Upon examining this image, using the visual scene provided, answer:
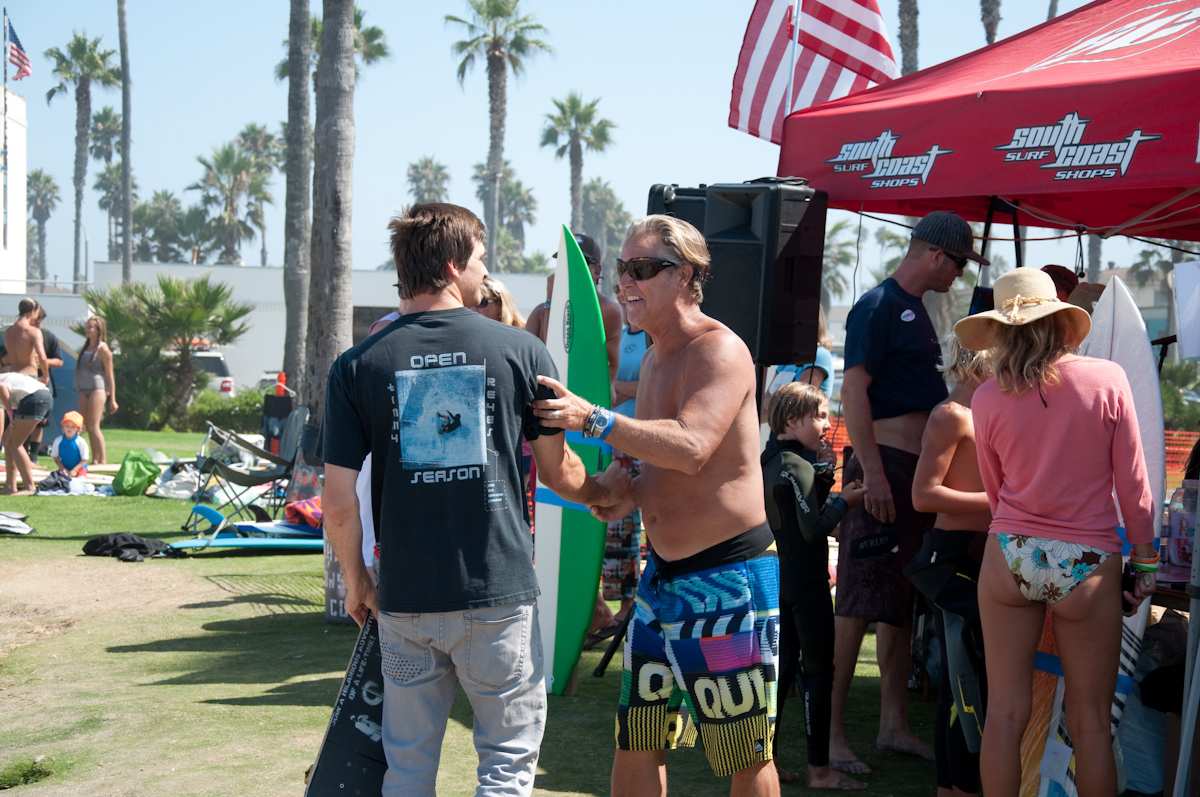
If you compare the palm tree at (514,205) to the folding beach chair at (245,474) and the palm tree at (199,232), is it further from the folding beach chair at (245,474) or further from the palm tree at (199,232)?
the folding beach chair at (245,474)

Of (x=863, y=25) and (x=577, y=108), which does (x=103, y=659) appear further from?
(x=577, y=108)

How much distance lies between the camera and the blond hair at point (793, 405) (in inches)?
177

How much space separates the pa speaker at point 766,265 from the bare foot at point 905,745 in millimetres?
1502

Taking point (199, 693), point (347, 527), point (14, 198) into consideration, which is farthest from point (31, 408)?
point (14, 198)

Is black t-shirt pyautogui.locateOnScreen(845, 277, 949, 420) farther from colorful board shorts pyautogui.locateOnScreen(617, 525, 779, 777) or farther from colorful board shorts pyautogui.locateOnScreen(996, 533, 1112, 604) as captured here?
colorful board shorts pyautogui.locateOnScreen(617, 525, 779, 777)

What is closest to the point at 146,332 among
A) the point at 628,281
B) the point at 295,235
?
the point at 295,235

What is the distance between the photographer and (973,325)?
377 cm

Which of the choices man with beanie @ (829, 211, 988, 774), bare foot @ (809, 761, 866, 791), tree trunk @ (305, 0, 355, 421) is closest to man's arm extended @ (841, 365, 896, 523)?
man with beanie @ (829, 211, 988, 774)

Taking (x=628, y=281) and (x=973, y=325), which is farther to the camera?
(x=973, y=325)

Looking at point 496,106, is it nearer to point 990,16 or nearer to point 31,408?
point 990,16

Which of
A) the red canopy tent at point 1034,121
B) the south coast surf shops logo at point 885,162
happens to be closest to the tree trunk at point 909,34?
the red canopy tent at point 1034,121

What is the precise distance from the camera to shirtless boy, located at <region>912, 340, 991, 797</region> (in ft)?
13.0

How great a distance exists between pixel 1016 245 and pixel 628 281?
429 cm

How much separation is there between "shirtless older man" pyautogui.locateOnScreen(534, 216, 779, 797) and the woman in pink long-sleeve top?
727 mm
